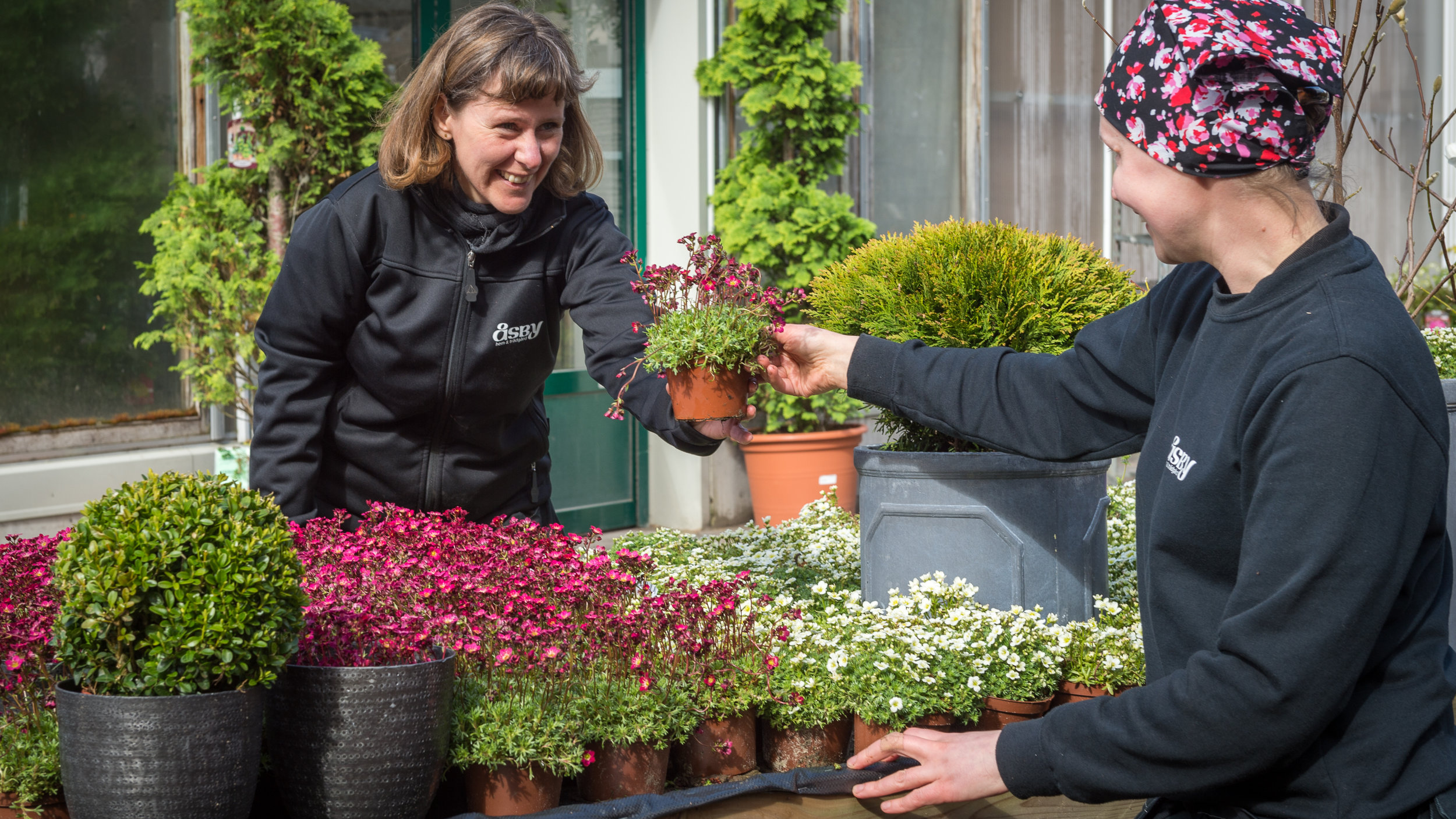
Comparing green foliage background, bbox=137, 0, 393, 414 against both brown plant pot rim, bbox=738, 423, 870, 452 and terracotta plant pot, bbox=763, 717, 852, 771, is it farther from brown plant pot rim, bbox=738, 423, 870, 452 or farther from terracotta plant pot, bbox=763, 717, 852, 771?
terracotta plant pot, bbox=763, 717, 852, 771

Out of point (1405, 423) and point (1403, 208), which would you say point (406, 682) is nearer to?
point (1405, 423)

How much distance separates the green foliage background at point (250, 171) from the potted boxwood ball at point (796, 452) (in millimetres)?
2589

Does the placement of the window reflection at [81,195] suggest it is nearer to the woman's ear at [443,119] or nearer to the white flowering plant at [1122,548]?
the woman's ear at [443,119]

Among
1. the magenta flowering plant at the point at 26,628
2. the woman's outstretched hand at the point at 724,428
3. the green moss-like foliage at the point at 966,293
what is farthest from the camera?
the green moss-like foliage at the point at 966,293

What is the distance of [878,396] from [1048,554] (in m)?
0.68

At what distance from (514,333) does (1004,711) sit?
1318 mm

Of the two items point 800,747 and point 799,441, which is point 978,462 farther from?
point 799,441

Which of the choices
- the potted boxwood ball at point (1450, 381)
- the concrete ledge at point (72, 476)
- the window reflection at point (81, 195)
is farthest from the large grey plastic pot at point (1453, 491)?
the window reflection at point (81, 195)

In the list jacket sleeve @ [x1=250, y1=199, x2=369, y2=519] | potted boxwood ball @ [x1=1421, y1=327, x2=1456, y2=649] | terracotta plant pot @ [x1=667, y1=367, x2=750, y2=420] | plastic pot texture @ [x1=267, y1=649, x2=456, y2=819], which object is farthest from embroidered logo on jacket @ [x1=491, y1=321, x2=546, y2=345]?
potted boxwood ball @ [x1=1421, y1=327, x2=1456, y2=649]

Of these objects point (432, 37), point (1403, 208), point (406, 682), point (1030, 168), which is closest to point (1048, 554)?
point (406, 682)

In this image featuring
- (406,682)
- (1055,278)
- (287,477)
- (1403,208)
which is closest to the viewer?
(406,682)

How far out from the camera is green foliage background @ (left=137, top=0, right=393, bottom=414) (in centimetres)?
Result: 534

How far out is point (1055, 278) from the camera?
288cm

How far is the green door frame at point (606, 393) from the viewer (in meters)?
6.77
